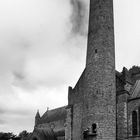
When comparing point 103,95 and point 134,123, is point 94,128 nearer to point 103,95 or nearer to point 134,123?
point 103,95

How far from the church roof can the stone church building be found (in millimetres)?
Result: 14768

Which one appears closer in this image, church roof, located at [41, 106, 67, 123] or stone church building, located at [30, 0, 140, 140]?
stone church building, located at [30, 0, 140, 140]

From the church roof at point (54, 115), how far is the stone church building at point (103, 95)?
1477 cm

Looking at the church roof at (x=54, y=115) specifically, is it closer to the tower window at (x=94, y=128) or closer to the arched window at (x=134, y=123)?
the tower window at (x=94, y=128)

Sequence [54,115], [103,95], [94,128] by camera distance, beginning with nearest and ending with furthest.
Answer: [94,128], [103,95], [54,115]

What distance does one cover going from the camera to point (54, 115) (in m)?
53.2

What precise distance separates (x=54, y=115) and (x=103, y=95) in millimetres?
23681

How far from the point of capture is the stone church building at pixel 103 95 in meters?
30.2

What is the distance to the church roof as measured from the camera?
51.3 meters

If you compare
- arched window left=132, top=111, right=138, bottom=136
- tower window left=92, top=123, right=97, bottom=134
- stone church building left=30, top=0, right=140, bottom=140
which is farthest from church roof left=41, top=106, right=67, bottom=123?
arched window left=132, top=111, right=138, bottom=136

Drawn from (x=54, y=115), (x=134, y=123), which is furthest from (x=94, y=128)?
(x=54, y=115)

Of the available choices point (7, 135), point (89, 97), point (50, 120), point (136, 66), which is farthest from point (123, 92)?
point (7, 135)

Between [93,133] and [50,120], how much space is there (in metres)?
23.9

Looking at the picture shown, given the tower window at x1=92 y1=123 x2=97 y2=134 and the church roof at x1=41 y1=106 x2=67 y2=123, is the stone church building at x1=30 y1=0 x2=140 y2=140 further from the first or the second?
the church roof at x1=41 y1=106 x2=67 y2=123
